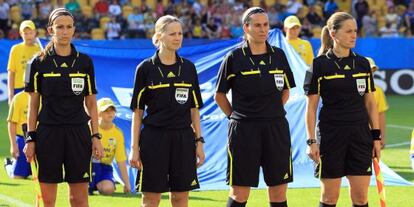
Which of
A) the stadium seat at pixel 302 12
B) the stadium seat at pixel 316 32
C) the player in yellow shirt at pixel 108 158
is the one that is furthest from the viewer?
the stadium seat at pixel 302 12

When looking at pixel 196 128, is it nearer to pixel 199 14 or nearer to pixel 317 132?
pixel 317 132

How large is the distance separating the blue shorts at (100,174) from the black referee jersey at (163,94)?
3445 millimetres

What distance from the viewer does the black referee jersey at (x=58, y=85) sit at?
8039mm

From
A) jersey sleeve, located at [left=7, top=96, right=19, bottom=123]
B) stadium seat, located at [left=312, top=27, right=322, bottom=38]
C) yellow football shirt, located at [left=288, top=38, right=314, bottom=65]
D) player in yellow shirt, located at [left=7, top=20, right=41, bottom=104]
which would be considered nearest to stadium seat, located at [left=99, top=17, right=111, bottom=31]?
stadium seat, located at [left=312, top=27, right=322, bottom=38]

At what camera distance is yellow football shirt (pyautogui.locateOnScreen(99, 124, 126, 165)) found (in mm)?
11297

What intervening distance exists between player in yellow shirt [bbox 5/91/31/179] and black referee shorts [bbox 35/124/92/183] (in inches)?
139

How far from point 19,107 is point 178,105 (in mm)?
4653

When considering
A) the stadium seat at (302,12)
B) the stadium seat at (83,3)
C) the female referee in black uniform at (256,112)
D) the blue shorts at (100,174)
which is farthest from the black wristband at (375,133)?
the stadium seat at (302,12)

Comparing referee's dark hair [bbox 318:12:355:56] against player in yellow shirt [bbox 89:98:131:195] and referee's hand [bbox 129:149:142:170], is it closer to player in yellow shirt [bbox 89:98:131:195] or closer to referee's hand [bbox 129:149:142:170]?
referee's hand [bbox 129:149:142:170]

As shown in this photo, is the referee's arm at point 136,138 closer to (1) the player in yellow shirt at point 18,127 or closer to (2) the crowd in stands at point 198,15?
(1) the player in yellow shirt at point 18,127

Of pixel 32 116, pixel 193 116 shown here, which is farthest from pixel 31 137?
pixel 193 116

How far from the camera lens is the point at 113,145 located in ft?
37.2

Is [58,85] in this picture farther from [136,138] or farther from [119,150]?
[119,150]

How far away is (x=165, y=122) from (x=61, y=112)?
0.86 meters
